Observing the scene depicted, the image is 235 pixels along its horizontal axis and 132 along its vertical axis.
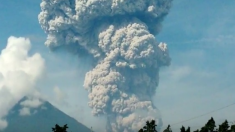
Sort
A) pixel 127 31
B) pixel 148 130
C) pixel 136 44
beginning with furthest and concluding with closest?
pixel 127 31, pixel 136 44, pixel 148 130

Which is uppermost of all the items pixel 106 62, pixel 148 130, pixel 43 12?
pixel 43 12

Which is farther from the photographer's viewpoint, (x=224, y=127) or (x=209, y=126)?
(x=224, y=127)

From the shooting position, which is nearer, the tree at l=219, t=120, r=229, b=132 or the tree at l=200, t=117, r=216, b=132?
the tree at l=200, t=117, r=216, b=132

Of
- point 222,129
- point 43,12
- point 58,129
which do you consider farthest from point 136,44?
point 58,129

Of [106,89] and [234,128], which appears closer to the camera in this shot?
[234,128]

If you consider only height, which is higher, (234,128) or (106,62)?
(106,62)

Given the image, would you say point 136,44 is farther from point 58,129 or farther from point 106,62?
point 58,129

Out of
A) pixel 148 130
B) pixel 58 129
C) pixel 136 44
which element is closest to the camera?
pixel 58 129

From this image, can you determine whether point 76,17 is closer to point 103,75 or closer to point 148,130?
point 103,75

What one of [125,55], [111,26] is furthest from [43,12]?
[125,55]

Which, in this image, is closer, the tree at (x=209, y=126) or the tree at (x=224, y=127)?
the tree at (x=209, y=126)
